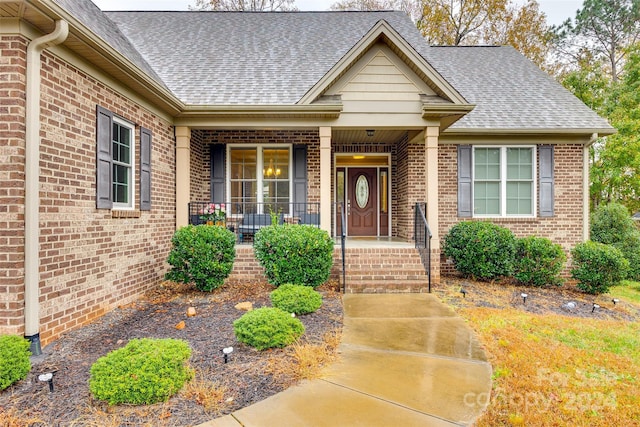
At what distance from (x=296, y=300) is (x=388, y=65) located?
16.6 feet

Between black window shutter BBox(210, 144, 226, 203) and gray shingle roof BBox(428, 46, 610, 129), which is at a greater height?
gray shingle roof BBox(428, 46, 610, 129)

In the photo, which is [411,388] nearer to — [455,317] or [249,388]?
[249,388]

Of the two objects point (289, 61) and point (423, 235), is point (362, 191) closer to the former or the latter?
point (423, 235)

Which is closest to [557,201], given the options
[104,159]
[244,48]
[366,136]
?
[366,136]

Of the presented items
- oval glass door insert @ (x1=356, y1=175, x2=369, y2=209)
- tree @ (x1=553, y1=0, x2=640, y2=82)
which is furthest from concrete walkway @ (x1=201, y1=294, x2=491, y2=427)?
tree @ (x1=553, y1=0, x2=640, y2=82)

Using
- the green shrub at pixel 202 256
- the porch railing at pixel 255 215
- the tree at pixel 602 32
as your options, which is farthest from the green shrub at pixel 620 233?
the green shrub at pixel 202 256

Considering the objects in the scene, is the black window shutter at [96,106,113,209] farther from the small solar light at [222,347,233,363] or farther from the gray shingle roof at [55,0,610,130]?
the small solar light at [222,347,233,363]

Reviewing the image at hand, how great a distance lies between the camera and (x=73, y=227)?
4355mm

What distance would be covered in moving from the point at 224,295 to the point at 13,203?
10.5ft

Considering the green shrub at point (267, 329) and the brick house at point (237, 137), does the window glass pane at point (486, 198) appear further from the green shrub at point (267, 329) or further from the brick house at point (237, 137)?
the green shrub at point (267, 329)

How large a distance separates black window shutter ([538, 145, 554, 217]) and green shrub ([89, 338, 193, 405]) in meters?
8.64

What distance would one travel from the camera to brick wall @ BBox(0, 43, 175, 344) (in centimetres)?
390

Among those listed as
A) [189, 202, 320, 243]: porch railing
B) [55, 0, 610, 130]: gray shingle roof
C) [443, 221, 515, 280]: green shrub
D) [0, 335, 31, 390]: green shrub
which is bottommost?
[0, 335, 31, 390]: green shrub

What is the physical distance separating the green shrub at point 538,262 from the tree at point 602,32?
15501 mm
